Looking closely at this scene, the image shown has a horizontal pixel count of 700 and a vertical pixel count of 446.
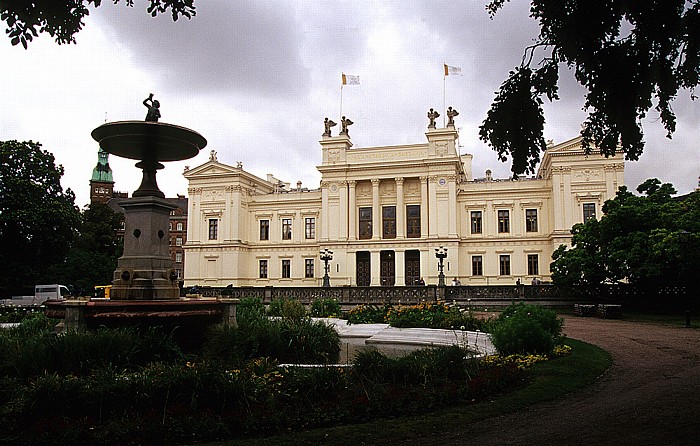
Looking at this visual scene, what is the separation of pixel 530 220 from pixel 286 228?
21.9 metres

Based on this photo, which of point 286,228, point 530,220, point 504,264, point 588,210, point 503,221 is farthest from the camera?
point 286,228

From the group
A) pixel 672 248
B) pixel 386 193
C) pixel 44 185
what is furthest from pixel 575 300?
pixel 44 185

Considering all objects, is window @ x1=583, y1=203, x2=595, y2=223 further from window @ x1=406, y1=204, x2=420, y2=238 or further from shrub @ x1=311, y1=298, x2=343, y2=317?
shrub @ x1=311, y1=298, x2=343, y2=317

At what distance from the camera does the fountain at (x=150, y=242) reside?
10500 mm

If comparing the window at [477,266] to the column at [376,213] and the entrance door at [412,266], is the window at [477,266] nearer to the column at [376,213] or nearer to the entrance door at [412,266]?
the entrance door at [412,266]

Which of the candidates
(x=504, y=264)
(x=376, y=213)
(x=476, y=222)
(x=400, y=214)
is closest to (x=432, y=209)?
(x=400, y=214)

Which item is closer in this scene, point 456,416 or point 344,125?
point 456,416

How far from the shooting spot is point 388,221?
52.2 metres

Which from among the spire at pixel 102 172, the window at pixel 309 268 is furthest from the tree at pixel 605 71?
the spire at pixel 102 172

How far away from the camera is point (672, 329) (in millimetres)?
20031

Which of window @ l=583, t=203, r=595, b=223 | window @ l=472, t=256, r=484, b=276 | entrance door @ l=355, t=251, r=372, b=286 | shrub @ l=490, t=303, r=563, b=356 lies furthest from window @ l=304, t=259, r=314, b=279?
shrub @ l=490, t=303, r=563, b=356

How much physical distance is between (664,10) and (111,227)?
205 feet

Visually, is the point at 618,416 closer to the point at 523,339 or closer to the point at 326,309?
the point at 523,339

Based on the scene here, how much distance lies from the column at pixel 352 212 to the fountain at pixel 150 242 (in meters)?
38.8
